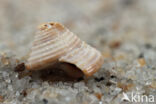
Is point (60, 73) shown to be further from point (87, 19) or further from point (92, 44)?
point (87, 19)

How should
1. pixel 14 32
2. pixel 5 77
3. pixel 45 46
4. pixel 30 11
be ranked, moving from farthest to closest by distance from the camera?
1. pixel 30 11
2. pixel 14 32
3. pixel 5 77
4. pixel 45 46

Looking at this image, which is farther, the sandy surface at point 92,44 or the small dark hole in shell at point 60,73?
the small dark hole in shell at point 60,73

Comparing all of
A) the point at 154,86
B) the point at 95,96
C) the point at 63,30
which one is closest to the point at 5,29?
the point at 63,30

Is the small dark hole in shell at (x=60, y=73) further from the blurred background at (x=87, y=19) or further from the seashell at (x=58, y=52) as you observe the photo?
the blurred background at (x=87, y=19)

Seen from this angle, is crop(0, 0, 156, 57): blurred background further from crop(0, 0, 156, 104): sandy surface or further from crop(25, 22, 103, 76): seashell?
crop(25, 22, 103, 76): seashell

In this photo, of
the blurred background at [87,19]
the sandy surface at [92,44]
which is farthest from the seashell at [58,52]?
the blurred background at [87,19]

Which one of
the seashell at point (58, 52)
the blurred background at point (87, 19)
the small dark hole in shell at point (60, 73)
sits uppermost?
the blurred background at point (87, 19)

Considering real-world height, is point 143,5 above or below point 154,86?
above

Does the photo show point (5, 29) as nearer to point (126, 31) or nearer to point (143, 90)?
point (126, 31)
